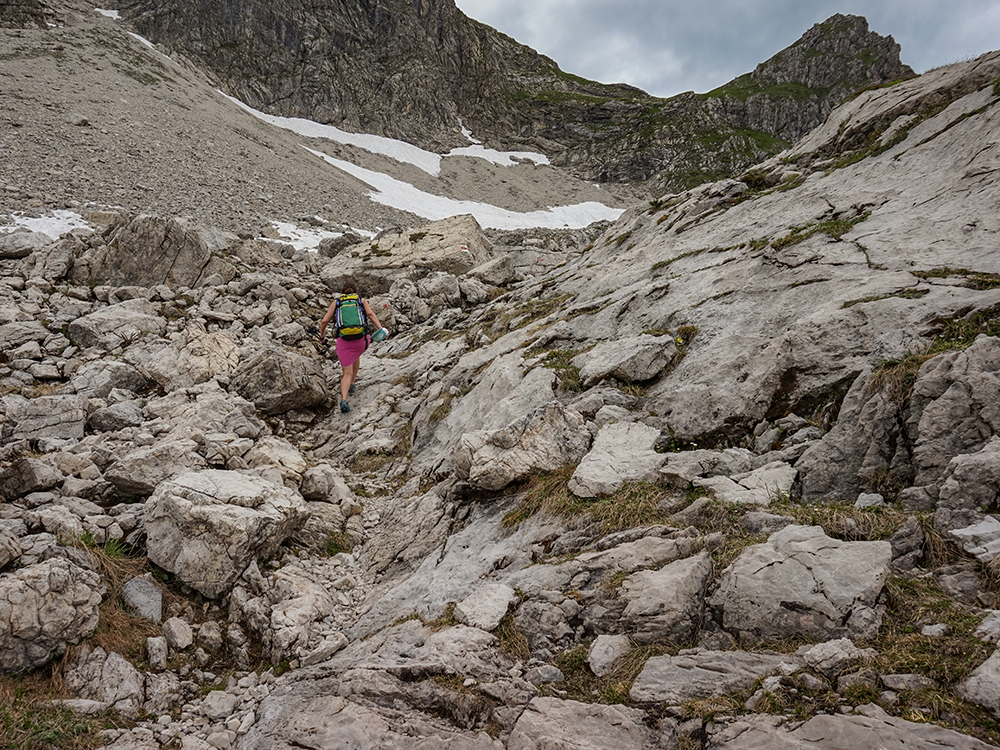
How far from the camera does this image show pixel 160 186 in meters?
35.9

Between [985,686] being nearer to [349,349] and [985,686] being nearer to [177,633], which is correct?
[177,633]

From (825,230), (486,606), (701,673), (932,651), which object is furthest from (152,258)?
(932,651)

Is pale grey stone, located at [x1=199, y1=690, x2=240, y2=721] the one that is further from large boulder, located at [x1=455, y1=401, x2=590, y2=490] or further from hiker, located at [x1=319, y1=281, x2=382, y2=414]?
hiker, located at [x1=319, y1=281, x2=382, y2=414]

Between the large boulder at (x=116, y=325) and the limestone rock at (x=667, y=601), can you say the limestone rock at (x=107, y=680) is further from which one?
the large boulder at (x=116, y=325)

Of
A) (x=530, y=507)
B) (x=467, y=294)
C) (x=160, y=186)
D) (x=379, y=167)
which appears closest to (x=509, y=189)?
(x=379, y=167)

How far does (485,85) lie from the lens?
123188 mm

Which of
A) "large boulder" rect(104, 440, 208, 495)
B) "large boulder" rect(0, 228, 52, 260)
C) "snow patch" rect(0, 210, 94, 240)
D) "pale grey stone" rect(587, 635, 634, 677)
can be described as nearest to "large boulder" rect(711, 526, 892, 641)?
"pale grey stone" rect(587, 635, 634, 677)

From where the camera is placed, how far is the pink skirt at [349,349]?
12.9m

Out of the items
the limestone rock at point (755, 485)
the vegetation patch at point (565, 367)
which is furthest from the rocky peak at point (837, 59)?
the limestone rock at point (755, 485)

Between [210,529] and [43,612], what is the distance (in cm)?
173

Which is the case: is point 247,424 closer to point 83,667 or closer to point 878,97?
point 83,667

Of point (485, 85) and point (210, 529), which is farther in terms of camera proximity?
point (485, 85)

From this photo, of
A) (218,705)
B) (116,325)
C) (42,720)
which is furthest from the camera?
(116,325)

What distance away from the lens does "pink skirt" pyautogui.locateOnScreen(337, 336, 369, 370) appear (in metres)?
12.9
